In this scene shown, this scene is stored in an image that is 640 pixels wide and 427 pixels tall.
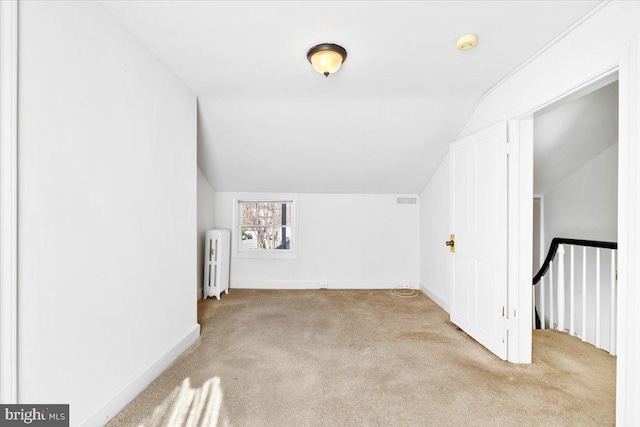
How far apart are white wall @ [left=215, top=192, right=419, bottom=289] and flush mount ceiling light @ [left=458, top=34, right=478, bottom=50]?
287 centimetres

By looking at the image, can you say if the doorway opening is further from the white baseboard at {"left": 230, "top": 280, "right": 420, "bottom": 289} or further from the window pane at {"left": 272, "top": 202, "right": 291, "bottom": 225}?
the window pane at {"left": 272, "top": 202, "right": 291, "bottom": 225}

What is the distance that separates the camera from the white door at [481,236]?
8.43 feet

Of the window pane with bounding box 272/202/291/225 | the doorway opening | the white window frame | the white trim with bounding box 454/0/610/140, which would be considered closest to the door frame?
the white trim with bounding box 454/0/610/140

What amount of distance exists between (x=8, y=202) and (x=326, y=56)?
1916 mm

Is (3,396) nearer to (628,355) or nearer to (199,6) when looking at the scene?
(199,6)

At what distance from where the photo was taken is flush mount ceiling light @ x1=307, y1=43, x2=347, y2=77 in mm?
2152

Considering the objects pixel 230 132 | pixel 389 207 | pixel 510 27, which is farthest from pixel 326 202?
pixel 510 27

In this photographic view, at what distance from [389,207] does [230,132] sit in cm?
263

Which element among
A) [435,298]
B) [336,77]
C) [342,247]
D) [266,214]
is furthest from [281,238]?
[336,77]

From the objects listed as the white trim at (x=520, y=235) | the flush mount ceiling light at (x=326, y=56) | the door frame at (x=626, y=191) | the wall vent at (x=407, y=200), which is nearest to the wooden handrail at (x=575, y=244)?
the white trim at (x=520, y=235)

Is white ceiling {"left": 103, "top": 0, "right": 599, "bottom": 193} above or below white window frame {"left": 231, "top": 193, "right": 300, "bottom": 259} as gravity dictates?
above

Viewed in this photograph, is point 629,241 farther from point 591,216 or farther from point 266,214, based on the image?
point 266,214

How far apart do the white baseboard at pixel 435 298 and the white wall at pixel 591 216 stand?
4.69ft
